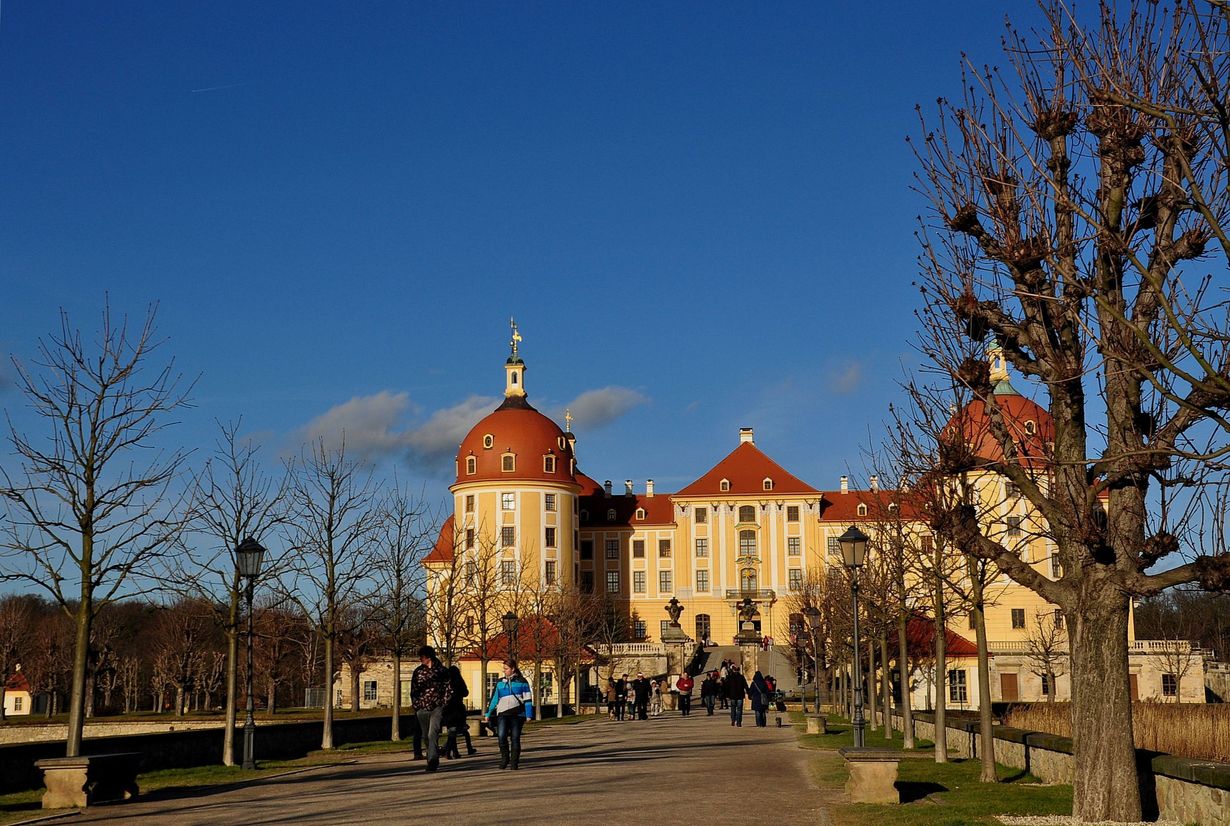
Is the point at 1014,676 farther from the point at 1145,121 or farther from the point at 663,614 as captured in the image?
the point at 1145,121

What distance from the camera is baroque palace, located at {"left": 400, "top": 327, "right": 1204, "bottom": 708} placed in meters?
92.8

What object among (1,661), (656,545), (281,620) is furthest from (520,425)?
(1,661)

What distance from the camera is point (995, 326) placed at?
1481 centimetres

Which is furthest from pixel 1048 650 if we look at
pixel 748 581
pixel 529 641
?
pixel 529 641

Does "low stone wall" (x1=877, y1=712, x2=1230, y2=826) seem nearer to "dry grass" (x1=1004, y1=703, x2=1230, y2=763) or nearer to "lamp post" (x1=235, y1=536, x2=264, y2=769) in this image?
"dry grass" (x1=1004, y1=703, x2=1230, y2=763)

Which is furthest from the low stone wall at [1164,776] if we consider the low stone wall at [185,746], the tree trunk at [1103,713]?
the low stone wall at [185,746]

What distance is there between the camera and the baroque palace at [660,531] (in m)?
92.8

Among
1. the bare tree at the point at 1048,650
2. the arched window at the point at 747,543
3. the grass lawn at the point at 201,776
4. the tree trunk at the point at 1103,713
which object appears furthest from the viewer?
the arched window at the point at 747,543

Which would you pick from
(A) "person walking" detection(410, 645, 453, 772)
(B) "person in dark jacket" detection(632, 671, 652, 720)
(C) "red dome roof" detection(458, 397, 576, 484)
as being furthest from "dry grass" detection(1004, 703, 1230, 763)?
(C) "red dome roof" detection(458, 397, 576, 484)

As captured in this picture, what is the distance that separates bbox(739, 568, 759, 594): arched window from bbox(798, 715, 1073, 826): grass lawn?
7603 centimetres

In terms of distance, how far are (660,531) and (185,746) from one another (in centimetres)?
8041

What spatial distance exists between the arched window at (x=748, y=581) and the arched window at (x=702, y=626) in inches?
139

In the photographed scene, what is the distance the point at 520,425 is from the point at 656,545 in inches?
607

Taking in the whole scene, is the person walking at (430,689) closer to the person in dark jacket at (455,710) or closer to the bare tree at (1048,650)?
the person in dark jacket at (455,710)
